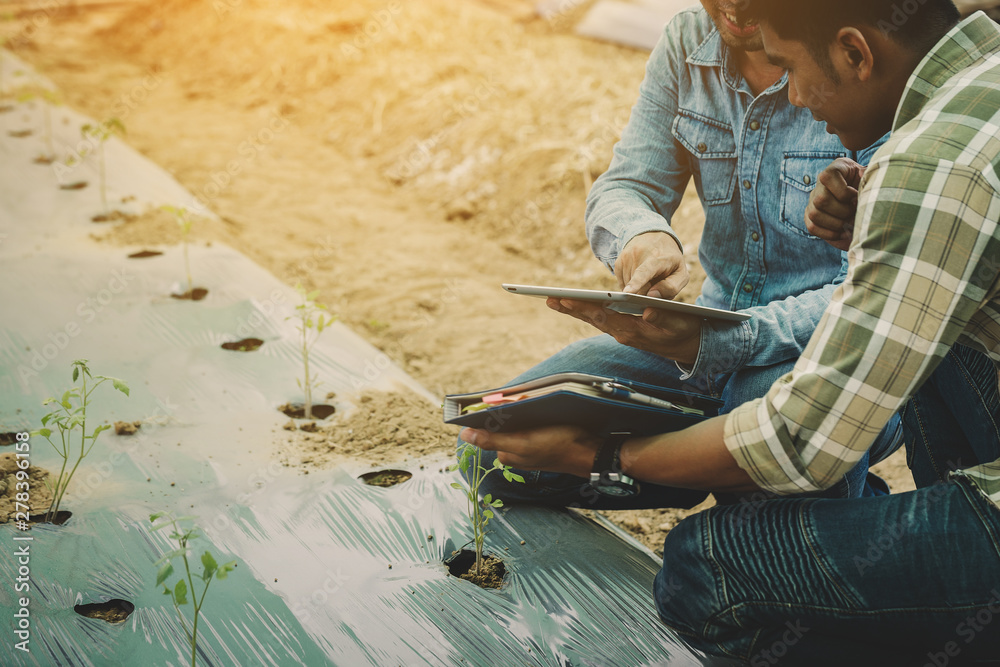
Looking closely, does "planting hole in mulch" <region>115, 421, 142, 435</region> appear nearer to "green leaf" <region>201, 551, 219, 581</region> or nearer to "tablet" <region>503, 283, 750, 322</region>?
"green leaf" <region>201, 551, 219, 581</region>

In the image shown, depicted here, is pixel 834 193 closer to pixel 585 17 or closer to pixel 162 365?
pixel 162 365

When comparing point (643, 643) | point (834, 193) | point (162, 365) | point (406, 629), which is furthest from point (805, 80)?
point (162, 365)

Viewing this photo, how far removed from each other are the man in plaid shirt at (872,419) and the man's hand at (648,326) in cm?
26

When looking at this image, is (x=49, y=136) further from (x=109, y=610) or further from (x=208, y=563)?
(x=208, y=563)

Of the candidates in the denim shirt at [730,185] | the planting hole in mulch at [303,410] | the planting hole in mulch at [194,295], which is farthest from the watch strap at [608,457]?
the planting hole in mulch at [194,295]

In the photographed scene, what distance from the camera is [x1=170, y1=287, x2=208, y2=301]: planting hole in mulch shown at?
9.79 ft

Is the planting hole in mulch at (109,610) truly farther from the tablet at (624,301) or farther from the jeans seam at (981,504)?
the jeans seam at (981,504)

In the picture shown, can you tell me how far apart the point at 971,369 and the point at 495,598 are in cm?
106

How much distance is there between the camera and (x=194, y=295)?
3031mm

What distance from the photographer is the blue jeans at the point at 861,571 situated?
128 cm

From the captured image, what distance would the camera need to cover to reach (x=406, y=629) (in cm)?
158

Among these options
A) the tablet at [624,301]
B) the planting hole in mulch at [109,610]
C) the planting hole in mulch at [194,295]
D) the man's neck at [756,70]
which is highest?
the man's neck at [756,70]

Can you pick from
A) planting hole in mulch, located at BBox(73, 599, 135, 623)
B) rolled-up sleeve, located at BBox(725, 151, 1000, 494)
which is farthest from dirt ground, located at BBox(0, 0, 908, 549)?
rolled-up sleeve, located at BBox(725, 151, 1000, 494)

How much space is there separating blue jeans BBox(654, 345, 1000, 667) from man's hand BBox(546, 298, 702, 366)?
1.23ft
